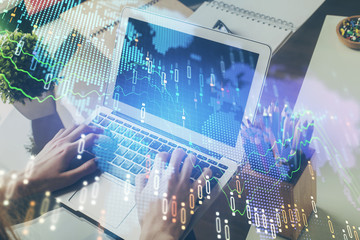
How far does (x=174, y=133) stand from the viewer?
0.61 m

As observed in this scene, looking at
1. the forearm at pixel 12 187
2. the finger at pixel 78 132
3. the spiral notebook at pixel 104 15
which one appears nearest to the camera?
the forearm at pixel 12 187

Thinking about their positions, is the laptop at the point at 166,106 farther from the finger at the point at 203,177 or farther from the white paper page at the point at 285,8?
the white paper page at the point at 285,8

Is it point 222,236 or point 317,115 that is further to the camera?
point 317,115

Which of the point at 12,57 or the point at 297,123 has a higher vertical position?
the point at 12,57

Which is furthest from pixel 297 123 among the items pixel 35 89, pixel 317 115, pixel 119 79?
pixel 35 89

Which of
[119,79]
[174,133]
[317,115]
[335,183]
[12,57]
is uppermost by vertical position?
[12,57]

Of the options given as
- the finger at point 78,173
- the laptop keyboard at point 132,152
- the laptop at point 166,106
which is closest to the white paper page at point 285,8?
the laptop at point 166,106

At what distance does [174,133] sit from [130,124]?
97 mm

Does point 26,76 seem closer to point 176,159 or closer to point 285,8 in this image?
point 176,159

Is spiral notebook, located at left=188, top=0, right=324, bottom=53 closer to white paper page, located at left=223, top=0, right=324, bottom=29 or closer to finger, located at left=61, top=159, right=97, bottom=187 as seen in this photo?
white paper page, located at left=223, top=0, right=324, bottom=29

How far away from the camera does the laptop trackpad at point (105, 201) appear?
0.52 m

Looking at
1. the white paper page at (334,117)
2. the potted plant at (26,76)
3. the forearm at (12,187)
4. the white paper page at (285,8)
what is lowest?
the white paper page at (334,117)

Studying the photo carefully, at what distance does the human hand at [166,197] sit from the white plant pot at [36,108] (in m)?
0.27

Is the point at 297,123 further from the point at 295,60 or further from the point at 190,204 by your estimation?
the point at 190,204
